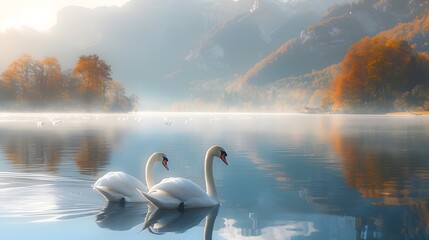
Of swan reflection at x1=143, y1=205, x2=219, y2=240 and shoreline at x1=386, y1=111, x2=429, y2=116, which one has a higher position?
shoreline at x1=386, y1=111, x2=429, y2=116

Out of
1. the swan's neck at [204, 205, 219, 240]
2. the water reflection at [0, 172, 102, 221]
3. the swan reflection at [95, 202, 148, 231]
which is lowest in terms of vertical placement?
the swan's neck at [204, 205, 219, 240]

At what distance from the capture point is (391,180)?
1709 centimetres

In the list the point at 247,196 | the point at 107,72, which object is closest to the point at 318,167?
the point at 247,196

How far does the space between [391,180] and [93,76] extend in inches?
4342

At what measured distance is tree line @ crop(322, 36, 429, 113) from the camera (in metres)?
121

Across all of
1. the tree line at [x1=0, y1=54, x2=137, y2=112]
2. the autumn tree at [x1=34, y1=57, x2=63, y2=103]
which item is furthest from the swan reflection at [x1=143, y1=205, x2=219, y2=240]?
the autumn tree at [x1=34, y1=57, x2=63, y2=103]

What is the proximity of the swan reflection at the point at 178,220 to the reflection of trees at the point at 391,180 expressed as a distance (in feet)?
9.96

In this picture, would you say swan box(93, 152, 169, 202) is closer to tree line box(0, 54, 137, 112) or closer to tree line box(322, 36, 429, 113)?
tree line box(0, 54, 137, 112)

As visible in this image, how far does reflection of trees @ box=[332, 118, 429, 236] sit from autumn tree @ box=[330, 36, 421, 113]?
94.9 metres

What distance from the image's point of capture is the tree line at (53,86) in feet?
368

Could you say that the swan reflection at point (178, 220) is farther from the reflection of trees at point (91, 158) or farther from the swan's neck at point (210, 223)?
the reflection of trees at point (91, 158)

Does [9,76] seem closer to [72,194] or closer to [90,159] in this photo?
[90,159]

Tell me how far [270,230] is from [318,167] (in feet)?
34.9

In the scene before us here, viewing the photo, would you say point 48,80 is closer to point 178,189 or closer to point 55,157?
point 55,157
